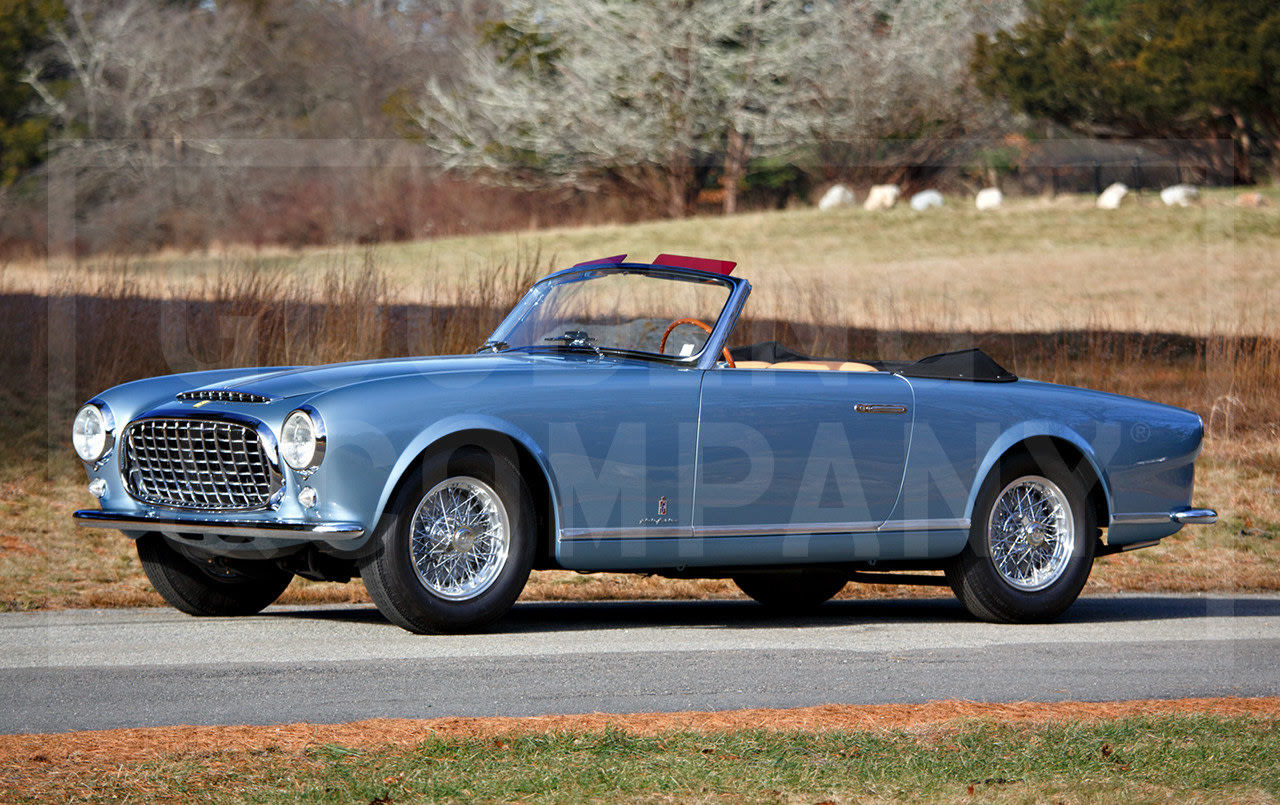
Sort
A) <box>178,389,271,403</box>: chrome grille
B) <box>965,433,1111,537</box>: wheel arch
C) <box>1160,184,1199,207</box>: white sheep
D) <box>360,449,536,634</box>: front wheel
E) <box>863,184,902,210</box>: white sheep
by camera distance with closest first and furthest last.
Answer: <box>360,449,536,634</box>: front wheel
<box>178,389,271,403</box>: chrome grille
<box>965,433,1111,537</box>: wheel arch
<box>1160,184,1199,207</box>: white sheep
<box>863,184,902,210</box>: white sheep

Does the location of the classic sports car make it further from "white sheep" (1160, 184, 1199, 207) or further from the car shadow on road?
"white sheep" (1160, 184, 1199, 207)

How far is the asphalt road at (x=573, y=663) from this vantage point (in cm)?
548

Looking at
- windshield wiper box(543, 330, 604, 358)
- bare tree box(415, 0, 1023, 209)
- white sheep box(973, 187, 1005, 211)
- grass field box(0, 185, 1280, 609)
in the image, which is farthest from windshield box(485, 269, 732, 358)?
bare tree box(415, 0, 1023, 209)

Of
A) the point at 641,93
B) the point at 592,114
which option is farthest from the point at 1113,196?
the point at 592,114

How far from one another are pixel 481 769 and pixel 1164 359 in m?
17.5

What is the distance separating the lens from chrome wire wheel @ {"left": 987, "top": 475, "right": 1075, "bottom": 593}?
7.84 metres

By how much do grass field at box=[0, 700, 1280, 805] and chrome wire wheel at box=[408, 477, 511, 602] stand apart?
4.89 ft

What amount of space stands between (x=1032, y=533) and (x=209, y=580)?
402cm

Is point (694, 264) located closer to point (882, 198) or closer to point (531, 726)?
point (531, 726)

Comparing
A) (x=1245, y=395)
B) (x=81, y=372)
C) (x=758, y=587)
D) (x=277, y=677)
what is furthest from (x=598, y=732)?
(x=1245, y=395)

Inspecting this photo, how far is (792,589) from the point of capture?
348 inches

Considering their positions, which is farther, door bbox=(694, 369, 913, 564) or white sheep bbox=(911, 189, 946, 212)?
white sheep bbox=(911, 189, 946, 212)

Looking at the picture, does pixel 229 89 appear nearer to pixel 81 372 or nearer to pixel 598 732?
pixel 81 372

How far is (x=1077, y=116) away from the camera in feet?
159
